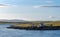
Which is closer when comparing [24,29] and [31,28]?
[31,28]

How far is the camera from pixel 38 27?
23297 mm

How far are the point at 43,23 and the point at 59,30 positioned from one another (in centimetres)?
317

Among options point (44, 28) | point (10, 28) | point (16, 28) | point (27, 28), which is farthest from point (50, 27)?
point (10, 28)

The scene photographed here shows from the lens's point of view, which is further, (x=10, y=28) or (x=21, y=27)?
(x=10, y=28)

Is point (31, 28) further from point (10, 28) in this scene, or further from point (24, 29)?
point (10, 28)

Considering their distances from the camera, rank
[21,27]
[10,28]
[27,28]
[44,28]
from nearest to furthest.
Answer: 1. [44,28]
2. [27,28]
3. [21,27]
4. [10,28]

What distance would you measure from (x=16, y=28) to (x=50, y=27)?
5273mm

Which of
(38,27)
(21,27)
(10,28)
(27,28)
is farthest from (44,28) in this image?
(10,28)

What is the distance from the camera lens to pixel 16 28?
89.1ft

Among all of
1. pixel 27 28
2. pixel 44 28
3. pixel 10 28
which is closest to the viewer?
pixel 44 28

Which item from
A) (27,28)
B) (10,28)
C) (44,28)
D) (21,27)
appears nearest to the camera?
(44,28)

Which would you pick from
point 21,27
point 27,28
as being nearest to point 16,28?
point 21,27

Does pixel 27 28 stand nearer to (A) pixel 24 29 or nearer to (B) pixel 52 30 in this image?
(A) pixel 24 29

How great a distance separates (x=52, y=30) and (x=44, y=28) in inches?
96.0
